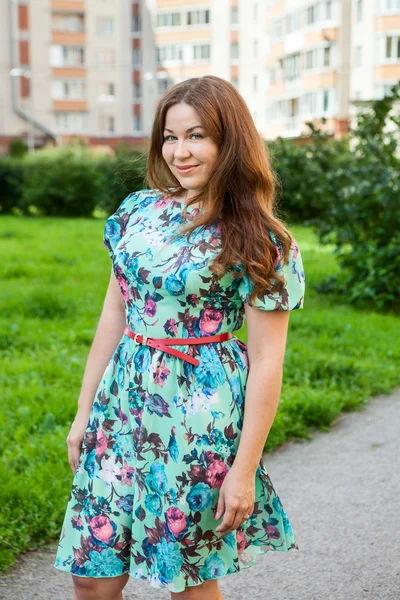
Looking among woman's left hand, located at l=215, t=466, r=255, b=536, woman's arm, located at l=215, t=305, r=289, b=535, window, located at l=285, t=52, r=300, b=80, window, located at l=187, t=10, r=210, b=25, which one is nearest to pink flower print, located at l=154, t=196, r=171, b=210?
woman's arm, located at l=215, t=305, r=289, b=535

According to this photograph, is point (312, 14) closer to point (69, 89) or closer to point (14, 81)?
point (69, 89)

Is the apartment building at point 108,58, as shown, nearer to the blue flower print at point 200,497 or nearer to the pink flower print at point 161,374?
the pink flower print at point 161,374

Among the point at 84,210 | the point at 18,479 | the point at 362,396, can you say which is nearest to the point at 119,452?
the point at 18,479

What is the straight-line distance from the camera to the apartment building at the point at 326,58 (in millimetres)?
44500

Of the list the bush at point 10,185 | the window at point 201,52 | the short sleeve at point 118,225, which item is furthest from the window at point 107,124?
the short sleeve at point 118,225

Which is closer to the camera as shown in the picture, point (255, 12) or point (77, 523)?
point (77, 523)

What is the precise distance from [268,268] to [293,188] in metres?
12.2

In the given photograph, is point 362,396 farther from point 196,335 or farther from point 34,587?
point 196,335

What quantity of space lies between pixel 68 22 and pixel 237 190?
2425 inches

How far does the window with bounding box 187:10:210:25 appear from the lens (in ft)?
205

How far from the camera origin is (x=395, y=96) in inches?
325

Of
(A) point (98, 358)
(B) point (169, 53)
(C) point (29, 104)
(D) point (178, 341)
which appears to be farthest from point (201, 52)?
(D) point (178, 341)

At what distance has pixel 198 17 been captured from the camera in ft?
206

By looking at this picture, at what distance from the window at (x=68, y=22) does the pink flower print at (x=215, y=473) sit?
60.8m
